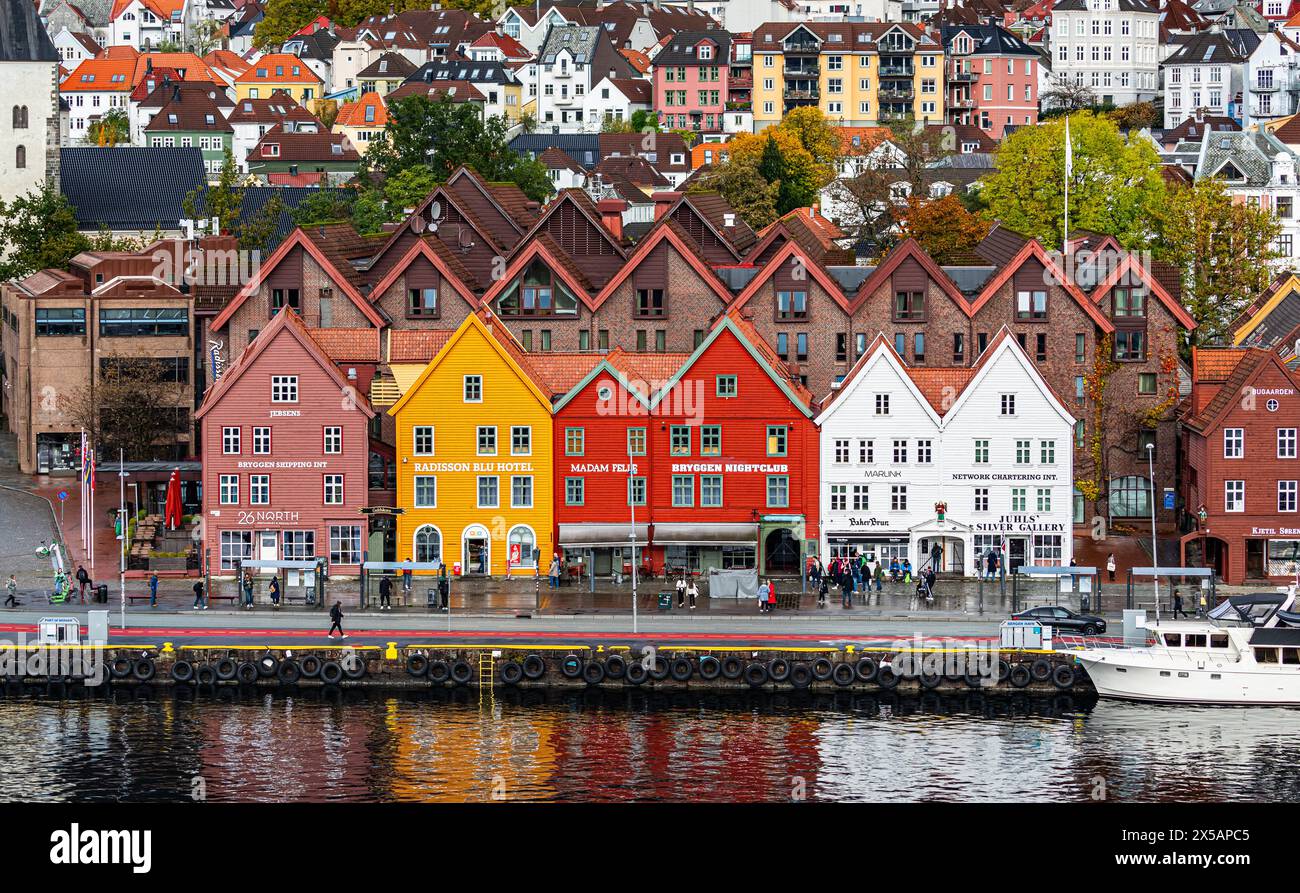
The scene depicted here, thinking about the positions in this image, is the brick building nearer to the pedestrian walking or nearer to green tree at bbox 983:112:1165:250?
the pedestrian walking

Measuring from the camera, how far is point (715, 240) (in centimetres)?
13900

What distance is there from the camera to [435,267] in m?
130

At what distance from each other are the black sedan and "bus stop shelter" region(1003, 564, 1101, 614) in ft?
7.31

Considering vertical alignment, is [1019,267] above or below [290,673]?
above

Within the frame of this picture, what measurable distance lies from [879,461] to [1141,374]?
16.5 metres

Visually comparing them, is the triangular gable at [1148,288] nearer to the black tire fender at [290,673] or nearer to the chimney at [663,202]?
the chimney at [663,202]

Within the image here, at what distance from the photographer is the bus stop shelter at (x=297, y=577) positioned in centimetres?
11131

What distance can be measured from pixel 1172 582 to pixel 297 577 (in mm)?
35442

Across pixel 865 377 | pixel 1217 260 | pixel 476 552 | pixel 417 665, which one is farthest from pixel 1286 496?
pixel 417 665

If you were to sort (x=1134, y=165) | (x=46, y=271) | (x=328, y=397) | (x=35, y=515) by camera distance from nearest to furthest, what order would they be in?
1. (x=328, y=397)
2. (x=35, y=515)
3. (x=46, y=271)
4. (x=1134, y=165)

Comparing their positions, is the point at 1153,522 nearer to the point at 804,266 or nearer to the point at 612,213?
the point at 804,266

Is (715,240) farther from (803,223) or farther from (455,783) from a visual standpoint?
(455,783)

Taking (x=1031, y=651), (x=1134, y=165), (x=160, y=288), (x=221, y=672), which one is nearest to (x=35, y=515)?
(x=160, y=288)

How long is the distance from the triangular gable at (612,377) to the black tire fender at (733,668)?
55.5 feet
